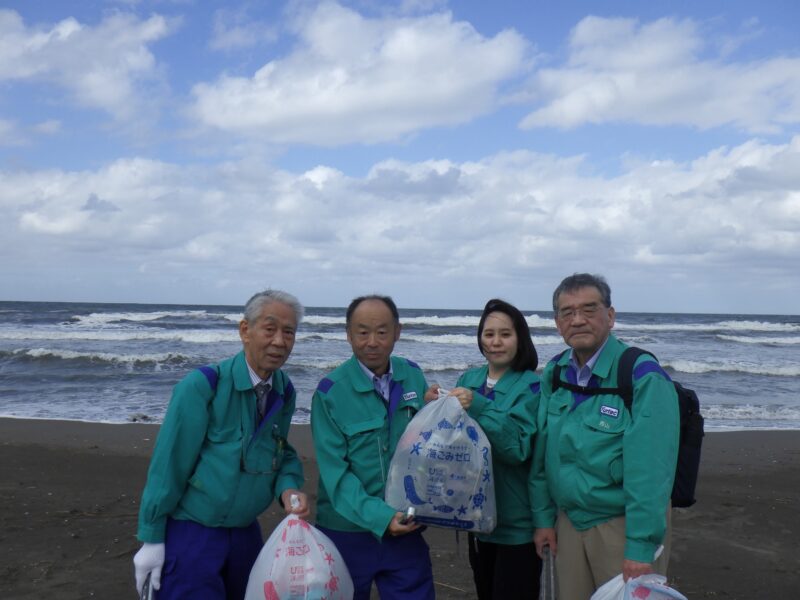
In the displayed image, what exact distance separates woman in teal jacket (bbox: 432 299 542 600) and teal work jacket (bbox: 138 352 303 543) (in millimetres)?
815

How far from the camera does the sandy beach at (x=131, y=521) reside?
431cm

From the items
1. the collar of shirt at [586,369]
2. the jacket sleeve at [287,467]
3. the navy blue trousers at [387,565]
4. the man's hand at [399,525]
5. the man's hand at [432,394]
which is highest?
the collar of shirt at [586,369]

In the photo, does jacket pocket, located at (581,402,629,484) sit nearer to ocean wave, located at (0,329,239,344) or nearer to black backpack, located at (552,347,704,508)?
black backpack, located at (552,347,704,508)

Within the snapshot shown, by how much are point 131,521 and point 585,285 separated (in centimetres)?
438

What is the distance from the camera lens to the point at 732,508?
6.15 meters

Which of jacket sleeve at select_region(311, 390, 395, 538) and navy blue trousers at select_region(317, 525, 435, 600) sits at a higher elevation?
jacket sleeve at select_region(311, 390, 395, 538)

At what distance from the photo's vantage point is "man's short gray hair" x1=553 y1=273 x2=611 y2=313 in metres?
2.76

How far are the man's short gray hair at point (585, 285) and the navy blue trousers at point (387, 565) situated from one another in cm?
114

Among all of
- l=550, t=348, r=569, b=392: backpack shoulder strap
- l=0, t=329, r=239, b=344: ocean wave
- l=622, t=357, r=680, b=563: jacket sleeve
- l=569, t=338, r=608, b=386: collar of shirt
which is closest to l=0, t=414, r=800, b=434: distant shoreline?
l=550, t=348, r=569, b=392: backpack shoulder strap

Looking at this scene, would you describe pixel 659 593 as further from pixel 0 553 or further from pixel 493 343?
pixel 0 553

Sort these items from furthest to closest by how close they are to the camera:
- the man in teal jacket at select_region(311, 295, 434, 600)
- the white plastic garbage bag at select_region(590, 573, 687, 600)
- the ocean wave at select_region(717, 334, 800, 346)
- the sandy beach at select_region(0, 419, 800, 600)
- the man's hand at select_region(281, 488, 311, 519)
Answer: the ocean wave at select_region(717, 334, 800, 346), the sandy beach at select_region(0, 419, 800, 600), the man in teal jacket at select_region(311, 295, 434, 600), the man's hand at select_region(281, 488, 311, 519), the white plastic garbage bag at select_region(590, 573, 687, 600)

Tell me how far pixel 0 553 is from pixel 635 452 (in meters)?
4.34

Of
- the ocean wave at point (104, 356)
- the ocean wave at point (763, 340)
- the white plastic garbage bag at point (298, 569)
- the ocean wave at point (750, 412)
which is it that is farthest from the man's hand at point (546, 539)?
the ocean wave at point (763, 340)

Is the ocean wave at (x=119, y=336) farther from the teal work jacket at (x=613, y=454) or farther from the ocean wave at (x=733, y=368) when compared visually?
the teal work jacket at (x=613, y=454)
